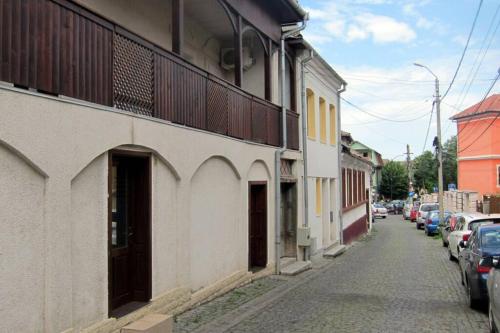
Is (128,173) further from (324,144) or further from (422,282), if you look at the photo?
(324,144)

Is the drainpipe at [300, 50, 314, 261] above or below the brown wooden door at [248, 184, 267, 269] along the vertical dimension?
above

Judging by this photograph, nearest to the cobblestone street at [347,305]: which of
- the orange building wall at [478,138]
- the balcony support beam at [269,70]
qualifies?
the balcony support beam at [269,70]

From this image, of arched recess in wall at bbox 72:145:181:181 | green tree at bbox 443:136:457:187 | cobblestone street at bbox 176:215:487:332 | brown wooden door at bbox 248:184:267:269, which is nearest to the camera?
arched recess in wall at bbox 72:145:181:181

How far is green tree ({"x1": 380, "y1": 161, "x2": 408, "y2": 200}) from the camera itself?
83625mm

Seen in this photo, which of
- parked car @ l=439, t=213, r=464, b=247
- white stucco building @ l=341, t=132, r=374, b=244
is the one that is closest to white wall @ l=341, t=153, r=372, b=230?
white stucco building @ l=341, t=132, r=374, b=244

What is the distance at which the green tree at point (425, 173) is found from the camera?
81.7m

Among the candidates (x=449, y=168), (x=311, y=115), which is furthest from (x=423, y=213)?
(x=449, y=168)

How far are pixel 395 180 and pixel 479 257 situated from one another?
7854 cm

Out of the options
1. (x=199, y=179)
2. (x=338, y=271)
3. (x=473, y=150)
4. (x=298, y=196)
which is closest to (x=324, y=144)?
(x=298, y=196)

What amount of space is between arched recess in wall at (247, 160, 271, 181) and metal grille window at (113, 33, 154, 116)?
4462 millimetres

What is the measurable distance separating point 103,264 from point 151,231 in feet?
4.01

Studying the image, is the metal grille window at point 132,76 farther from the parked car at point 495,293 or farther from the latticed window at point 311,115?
the latticed window at point 311,115

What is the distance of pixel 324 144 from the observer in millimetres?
18938

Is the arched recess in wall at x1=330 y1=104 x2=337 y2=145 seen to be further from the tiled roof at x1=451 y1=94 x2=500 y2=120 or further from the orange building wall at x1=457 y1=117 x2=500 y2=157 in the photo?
the orange building wall at x1=457 y1=117 x2=500 y2=157
